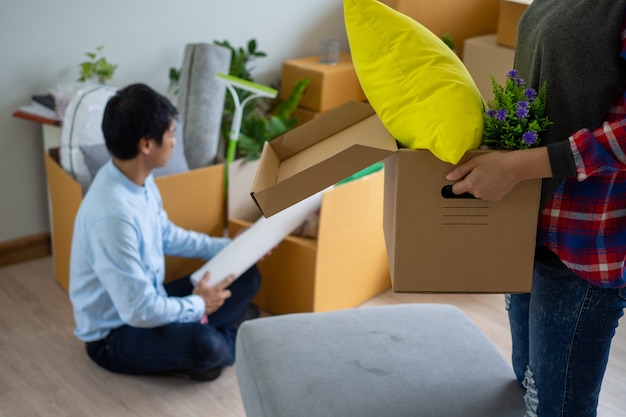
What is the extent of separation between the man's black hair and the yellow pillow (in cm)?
100

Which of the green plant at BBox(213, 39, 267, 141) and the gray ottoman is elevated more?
the green plant at BBox(213, 39, 267, 141)

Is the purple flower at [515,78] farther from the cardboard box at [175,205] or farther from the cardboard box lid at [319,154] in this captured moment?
the cardboard box at [175,205]

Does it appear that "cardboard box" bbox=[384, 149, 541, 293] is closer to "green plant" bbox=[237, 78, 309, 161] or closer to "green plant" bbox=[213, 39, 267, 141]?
"green plant" bbox=[237, 78, 309, 161]

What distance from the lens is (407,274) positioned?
1409 millimetres

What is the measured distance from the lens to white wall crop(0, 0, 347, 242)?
Answer: 281 centimetres

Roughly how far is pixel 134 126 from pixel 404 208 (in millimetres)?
1113

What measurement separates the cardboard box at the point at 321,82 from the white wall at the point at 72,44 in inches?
5.4

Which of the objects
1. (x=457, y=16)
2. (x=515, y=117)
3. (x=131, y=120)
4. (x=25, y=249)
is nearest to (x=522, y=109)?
(x=515, y=117)

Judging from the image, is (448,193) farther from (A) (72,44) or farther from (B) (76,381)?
(A) (72,44)

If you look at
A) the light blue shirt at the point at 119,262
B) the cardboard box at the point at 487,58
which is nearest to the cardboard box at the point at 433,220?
the light blue shirt at the point at 119,262

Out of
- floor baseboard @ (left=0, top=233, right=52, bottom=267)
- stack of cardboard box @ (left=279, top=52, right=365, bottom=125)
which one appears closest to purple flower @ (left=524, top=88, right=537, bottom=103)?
stack of cardboard box @ (left=279, top=52, right=365, bottom=125)

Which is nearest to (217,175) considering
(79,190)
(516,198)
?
(79,190)

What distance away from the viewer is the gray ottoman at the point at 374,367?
1.61m

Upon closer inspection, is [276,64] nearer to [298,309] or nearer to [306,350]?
[298,309]
